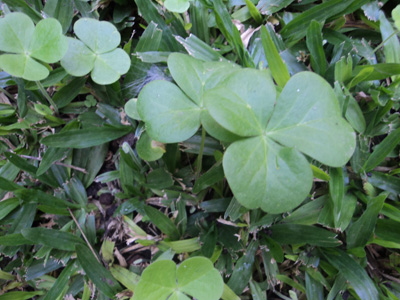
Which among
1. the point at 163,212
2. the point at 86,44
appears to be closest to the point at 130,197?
the point at 163,212

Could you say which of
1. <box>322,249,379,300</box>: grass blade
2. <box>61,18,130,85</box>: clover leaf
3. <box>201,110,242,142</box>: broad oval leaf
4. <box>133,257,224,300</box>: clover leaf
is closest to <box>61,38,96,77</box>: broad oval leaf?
<box>61,18,130,85</box>: clover leaf

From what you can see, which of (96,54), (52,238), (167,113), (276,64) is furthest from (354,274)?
(96,54)

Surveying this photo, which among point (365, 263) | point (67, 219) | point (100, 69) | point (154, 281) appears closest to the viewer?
point (154, 281)

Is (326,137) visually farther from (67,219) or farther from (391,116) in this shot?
(67,219)

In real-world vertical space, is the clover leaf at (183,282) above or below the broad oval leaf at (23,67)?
below

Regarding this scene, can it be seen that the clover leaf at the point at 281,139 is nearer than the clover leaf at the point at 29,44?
Yes

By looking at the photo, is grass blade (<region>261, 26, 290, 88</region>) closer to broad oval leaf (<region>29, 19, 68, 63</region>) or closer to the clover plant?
the clover plant

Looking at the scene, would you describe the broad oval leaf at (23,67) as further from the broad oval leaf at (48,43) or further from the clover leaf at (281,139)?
the clover leaf at (281,139)

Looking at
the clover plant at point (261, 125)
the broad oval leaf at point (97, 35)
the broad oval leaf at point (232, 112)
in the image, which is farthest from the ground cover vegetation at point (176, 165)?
the broad oval leaf at point (232, 112)
